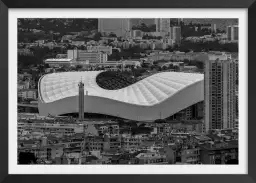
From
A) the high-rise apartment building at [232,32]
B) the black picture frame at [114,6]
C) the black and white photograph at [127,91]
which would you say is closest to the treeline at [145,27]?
the black and white photograph at [127,91]

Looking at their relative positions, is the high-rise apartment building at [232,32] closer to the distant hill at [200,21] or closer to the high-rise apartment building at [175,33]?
the distant hill at [200,21]

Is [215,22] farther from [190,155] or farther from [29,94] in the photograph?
[29,94]

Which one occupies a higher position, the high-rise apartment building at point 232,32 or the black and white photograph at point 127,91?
the high-rise apartment building at point 232,32

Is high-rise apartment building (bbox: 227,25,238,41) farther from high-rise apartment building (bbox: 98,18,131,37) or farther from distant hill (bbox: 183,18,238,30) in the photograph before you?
high-rise apartment building (bbox: 98,18,131,37)

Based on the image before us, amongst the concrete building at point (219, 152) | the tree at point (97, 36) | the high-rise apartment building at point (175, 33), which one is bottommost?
the concrete building at point (219, 152)

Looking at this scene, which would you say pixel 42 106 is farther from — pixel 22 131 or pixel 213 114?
pixel 213 114

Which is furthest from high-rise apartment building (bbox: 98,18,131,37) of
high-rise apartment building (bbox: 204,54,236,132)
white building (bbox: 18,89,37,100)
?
white building (bbox: 18,89,37,100)
